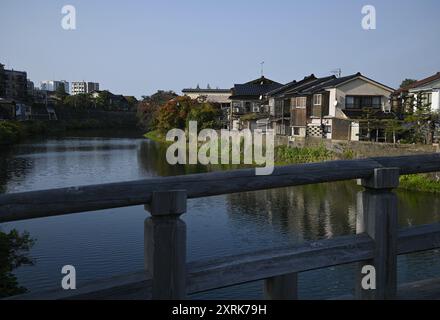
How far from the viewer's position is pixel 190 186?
2027 millimetres

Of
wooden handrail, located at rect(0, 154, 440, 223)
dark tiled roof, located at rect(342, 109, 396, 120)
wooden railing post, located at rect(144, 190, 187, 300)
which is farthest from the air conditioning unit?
wooden railing post, located at rect(144, 190, 187, 300)

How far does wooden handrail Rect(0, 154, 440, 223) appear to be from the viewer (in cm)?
177

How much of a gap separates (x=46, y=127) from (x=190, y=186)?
60.3 metres

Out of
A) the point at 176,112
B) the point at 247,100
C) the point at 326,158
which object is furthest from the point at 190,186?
the point at 247,100

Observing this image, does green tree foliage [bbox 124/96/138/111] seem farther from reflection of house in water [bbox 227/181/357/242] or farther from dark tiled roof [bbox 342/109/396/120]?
reflection of house in water [bbox 227/181/357/242]

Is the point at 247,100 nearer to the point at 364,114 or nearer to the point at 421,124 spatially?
the point at 364,114

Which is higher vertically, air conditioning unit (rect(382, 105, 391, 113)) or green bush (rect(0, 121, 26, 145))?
air conditioning unit (rect(382, 105, 391, 113))

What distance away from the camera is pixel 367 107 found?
2789 centimetres

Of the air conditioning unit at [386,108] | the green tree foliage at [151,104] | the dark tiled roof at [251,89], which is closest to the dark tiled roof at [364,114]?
the air conditioning unit at [386,108]

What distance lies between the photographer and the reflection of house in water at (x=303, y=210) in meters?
12.1

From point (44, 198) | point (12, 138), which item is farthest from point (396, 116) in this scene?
point (12, 138)

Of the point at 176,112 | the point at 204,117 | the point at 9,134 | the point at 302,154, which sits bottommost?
the point at 302,154
